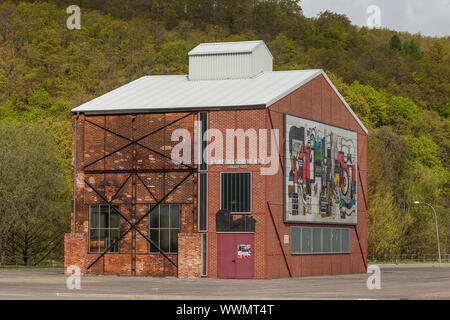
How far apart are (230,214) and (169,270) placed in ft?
16.0

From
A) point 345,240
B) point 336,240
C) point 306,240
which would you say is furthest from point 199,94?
point 345,240

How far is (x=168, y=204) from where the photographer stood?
2040 inches

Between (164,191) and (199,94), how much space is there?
6707 mm

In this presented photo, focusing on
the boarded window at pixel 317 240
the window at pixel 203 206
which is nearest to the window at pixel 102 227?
the window at pixel 203 206

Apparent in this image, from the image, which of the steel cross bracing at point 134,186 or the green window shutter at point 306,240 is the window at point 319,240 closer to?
the green window shutter at point 306,240

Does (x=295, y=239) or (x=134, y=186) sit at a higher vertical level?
(x=134, y=186)

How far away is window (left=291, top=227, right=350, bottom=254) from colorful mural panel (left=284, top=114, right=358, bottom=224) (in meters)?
0.67

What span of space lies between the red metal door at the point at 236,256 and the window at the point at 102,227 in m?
6.65

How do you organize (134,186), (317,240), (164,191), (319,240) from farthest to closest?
(319,240) → (317,240) → (134,186) → (164,191)

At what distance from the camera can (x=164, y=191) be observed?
171 feet

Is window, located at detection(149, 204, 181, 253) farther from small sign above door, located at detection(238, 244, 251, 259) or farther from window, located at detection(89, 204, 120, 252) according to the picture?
small sign above door, located at detection(238, 244, 251, 259)

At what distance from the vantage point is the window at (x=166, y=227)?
5156 centimetres

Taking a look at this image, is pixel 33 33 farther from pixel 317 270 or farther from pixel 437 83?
pixel 317 270

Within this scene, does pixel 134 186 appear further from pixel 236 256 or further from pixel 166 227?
pixel 236 256
